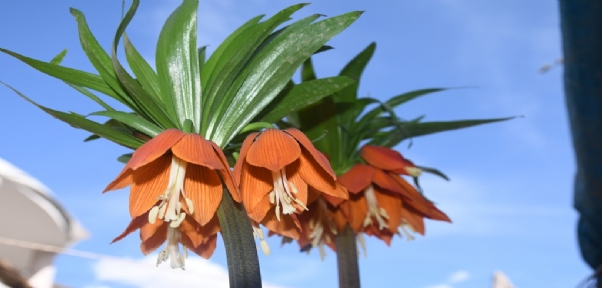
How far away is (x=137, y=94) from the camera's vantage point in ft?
2.12

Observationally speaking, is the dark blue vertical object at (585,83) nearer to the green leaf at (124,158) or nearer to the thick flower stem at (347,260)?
the thick flower stem at (347,260)

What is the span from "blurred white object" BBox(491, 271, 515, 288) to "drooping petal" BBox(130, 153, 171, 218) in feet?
2.43

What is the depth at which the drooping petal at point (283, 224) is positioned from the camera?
71 centimetres

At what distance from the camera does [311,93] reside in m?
0.75

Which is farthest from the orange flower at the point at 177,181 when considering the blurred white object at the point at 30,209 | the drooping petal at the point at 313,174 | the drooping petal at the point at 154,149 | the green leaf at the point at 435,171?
the blurred white object at the point at 30,209

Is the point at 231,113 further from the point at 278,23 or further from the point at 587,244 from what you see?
the point at 587,244

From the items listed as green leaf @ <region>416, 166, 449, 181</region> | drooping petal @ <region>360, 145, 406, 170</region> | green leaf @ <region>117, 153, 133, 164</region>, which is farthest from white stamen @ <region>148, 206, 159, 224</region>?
green leaf @ <region>416, 166, 449, 181</region>

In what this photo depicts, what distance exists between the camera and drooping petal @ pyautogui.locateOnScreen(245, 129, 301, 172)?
61cm

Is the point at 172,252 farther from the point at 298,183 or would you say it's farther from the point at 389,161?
the point at 389,161

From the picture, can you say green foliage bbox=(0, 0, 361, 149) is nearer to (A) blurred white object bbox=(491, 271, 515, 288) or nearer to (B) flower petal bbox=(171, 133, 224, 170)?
(B) flower petal bbox=(171, 133, 224, 170)

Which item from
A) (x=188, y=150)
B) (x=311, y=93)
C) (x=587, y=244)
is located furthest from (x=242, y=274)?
(x=587, y=244)

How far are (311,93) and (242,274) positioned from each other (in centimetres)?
28

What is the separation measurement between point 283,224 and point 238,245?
0.14 metres

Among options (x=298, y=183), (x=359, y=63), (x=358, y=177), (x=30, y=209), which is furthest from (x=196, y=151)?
(x=30, y=209)
